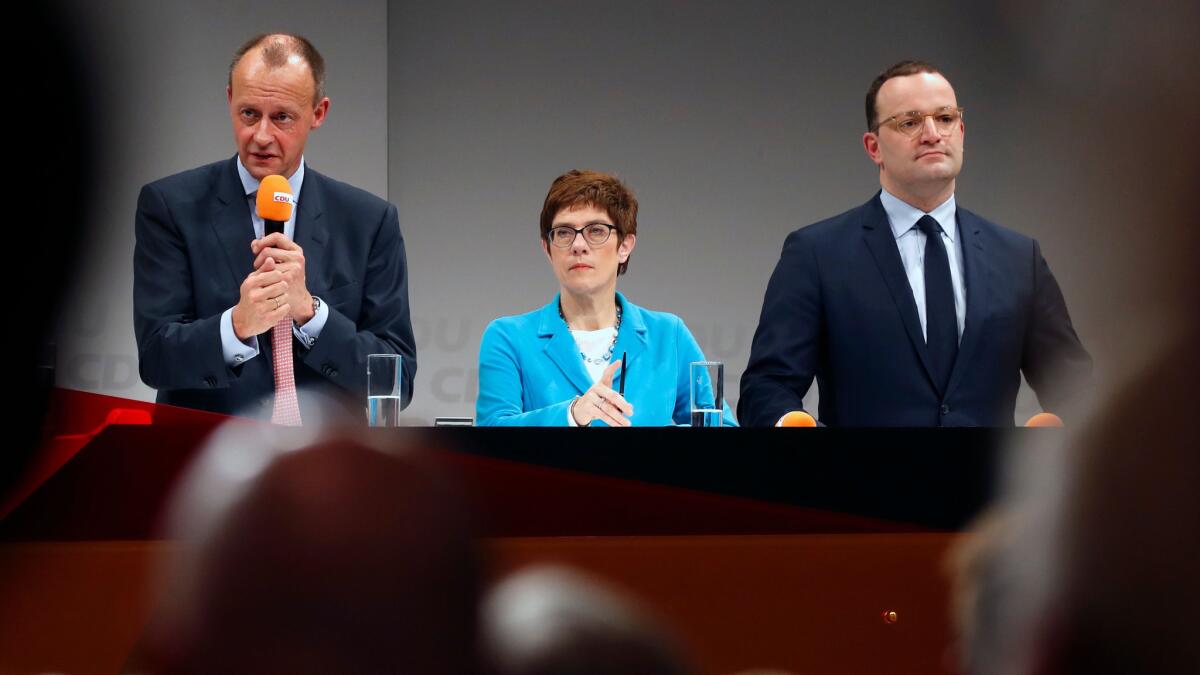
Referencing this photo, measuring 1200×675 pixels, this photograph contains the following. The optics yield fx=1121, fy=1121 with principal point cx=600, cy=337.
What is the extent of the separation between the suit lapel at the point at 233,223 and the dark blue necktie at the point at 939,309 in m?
1.21

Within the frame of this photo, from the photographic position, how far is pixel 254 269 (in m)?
1.85

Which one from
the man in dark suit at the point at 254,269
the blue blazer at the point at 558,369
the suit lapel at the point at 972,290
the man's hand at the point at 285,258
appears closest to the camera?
the man's hand at the point at 285,258

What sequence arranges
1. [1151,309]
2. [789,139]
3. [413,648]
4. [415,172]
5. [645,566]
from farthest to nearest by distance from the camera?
[789,139], [415,172], [645,566], [413,648], [1151,309]

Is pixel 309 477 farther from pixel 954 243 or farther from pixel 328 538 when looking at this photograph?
pixel 954 243

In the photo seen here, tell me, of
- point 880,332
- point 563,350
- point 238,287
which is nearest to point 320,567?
point 238,287

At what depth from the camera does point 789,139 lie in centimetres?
479

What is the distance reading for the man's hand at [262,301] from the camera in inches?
63.6

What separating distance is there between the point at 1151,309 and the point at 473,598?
20 cm

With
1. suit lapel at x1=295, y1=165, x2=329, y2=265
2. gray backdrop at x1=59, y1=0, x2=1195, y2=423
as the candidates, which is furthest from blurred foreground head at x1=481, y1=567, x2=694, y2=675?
gray backdrop at x1=59, y1=0, x2=1195, y2=423

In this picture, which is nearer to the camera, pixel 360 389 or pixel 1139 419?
pixel 1139 419

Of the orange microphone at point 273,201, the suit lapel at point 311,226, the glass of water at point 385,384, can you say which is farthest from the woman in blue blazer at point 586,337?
the orange microphone at point 273,201

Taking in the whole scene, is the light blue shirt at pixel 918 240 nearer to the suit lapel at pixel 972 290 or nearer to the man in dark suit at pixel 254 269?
the suit lapel at pixel 972 290

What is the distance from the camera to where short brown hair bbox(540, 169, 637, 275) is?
2.38 m

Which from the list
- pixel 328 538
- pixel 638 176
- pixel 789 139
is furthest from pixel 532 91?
pixel 328 538
